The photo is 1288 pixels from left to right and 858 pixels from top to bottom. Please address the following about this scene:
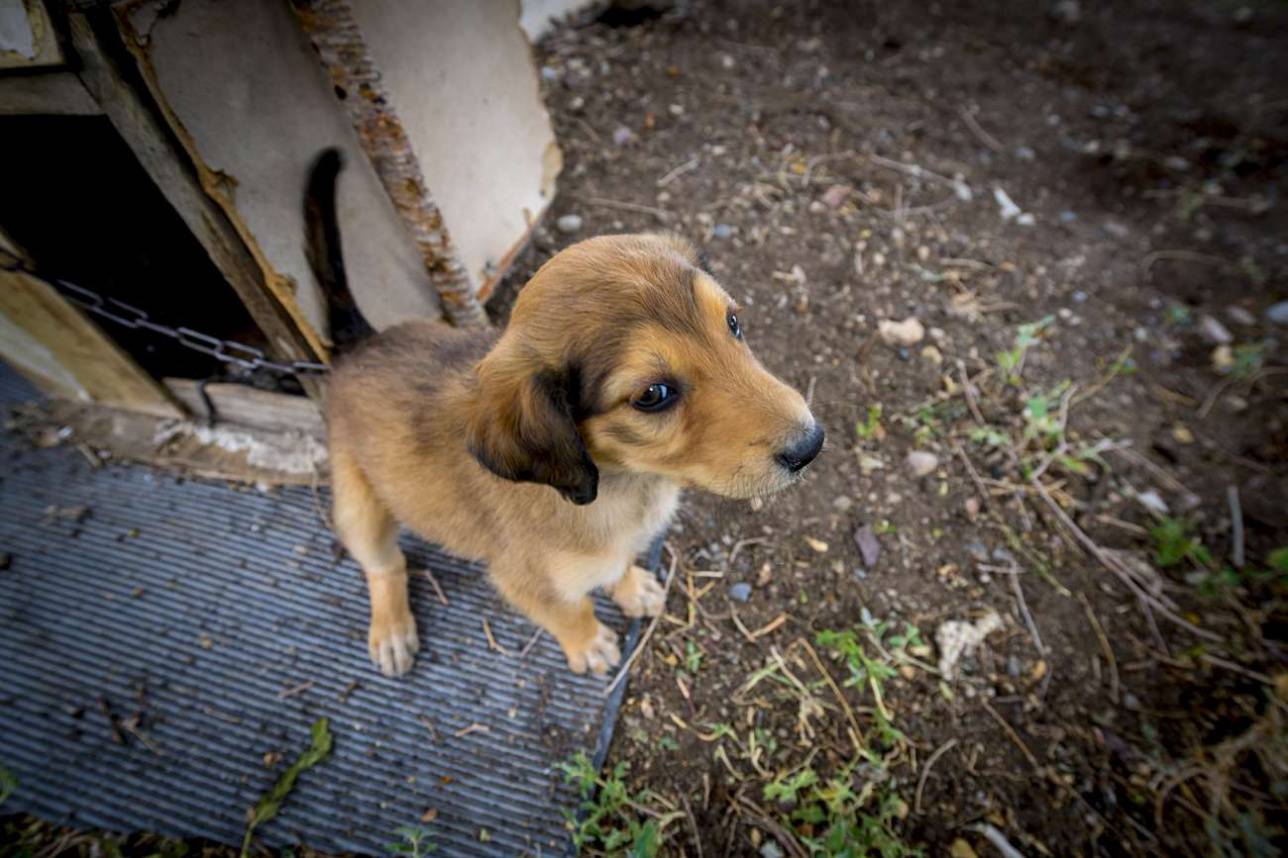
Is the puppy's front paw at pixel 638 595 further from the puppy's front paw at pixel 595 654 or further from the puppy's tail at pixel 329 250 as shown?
the puppy's tail at pixel 329 250

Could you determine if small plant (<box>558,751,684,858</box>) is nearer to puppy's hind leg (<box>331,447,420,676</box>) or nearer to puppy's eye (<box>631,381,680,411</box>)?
puppy's hind leg (<box>331,447,420,676</box>)

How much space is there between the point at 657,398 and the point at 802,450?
0.44 m

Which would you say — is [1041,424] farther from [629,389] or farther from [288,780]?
[288,780]

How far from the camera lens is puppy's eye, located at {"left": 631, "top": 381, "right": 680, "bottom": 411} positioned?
174cm

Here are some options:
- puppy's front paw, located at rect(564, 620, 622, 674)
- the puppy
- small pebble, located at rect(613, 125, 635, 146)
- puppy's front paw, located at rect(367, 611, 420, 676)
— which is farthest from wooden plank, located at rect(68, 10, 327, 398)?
small pebble, located at rect(613, 125, 635, 146)

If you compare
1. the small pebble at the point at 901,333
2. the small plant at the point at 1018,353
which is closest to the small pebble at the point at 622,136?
the small pebble at the point at 901,333

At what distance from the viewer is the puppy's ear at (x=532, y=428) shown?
171 cm

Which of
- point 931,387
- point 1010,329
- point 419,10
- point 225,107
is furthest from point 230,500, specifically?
point 1010,329

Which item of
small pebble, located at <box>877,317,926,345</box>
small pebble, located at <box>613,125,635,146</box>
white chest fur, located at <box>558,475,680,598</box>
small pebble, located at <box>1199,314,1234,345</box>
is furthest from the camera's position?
small pebble, located at <box>613,125,635,146</box>

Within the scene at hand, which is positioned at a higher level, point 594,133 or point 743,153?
point 594,133

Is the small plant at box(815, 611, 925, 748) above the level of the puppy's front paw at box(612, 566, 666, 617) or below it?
below

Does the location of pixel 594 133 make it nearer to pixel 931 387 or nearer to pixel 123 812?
pixel 931 387

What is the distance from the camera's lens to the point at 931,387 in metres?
3.48

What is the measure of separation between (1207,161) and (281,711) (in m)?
7.01
